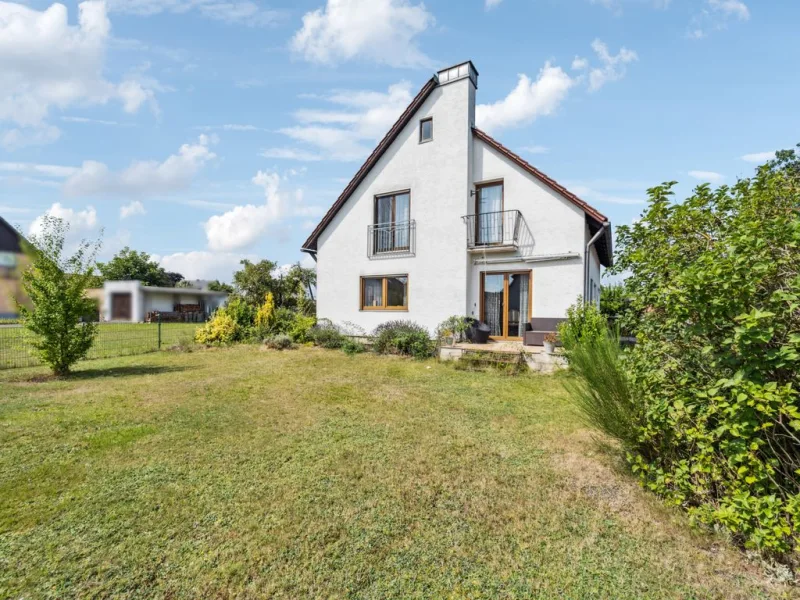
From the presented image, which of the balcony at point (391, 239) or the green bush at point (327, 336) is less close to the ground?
the balcony at point (391, 239)

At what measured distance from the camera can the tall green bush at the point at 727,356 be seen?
220 cm

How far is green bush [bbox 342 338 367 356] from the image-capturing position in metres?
12.3

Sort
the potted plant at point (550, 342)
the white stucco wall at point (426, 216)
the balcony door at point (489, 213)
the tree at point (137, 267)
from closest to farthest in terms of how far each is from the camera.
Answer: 1. the potted plant at point (550, 342)
2. the balcony door at point (489, 213)
3. the white stucco wall at point (426, 216)
4. the tree at point (137, 267)

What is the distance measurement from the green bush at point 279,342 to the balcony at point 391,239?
446 centimetres

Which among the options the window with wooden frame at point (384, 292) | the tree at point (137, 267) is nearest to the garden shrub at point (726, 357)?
the window with wooden frame at point (384, 292)

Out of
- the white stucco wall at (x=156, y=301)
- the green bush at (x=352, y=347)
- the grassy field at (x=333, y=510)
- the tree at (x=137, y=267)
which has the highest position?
the tree at (x=137, y=267)

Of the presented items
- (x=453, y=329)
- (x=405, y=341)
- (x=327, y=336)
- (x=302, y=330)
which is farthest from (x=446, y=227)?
(x=302, y=330)

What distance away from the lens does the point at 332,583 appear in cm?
230

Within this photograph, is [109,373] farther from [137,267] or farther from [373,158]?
[137,267]

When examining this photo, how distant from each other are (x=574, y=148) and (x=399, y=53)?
5.41 m

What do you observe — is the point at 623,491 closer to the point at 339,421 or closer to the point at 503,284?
the point at 339,421

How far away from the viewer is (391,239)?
13.9 m

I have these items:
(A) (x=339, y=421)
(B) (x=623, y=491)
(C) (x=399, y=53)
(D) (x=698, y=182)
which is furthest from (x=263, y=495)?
(C) (x=399, y=53)

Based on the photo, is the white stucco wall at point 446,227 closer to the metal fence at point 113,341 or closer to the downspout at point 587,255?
the downspout at point 587,255
